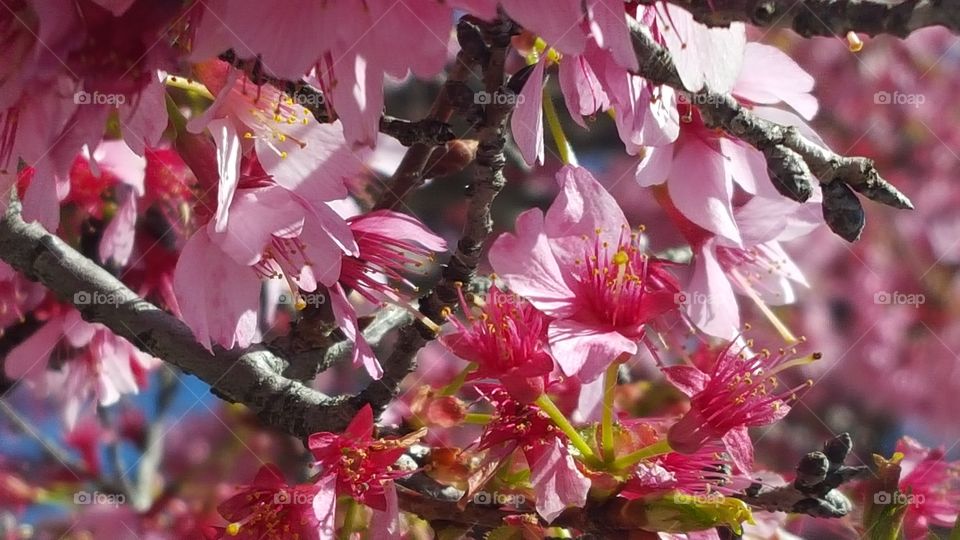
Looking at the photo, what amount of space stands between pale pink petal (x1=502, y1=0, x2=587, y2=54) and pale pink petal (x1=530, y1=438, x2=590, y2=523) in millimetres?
439

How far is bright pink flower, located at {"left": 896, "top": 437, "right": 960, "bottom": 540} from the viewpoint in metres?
1.26

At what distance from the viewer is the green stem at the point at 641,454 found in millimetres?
986

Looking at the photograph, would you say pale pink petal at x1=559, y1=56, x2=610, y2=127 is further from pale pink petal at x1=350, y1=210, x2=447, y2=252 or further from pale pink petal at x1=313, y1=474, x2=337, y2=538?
pale pink petal at x1=313, y1=474, x2=337, y2=538

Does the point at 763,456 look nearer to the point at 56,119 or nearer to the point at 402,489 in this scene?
the point at 402,489

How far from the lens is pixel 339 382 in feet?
9.25

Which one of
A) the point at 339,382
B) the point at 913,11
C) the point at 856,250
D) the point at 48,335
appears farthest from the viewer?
the point at 856,250

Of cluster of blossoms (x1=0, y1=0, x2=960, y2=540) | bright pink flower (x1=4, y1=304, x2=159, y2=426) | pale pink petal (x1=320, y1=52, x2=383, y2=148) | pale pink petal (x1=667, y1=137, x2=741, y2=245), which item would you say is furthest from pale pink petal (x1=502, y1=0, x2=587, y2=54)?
bright pink flower (x1=4, y1=304, x2=159, y2=426)

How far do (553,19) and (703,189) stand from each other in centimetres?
40

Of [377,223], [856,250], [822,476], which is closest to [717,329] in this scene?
Answer: [822,476]

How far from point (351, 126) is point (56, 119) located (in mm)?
227

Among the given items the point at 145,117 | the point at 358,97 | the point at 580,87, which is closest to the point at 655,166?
the point at 580,87

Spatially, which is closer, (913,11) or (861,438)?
(913,11)

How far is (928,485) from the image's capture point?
4.25ft

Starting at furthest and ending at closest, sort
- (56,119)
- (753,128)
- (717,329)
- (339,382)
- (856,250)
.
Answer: (856,250) < (339,382) < (717,329) < (753,128) < (56,119)
